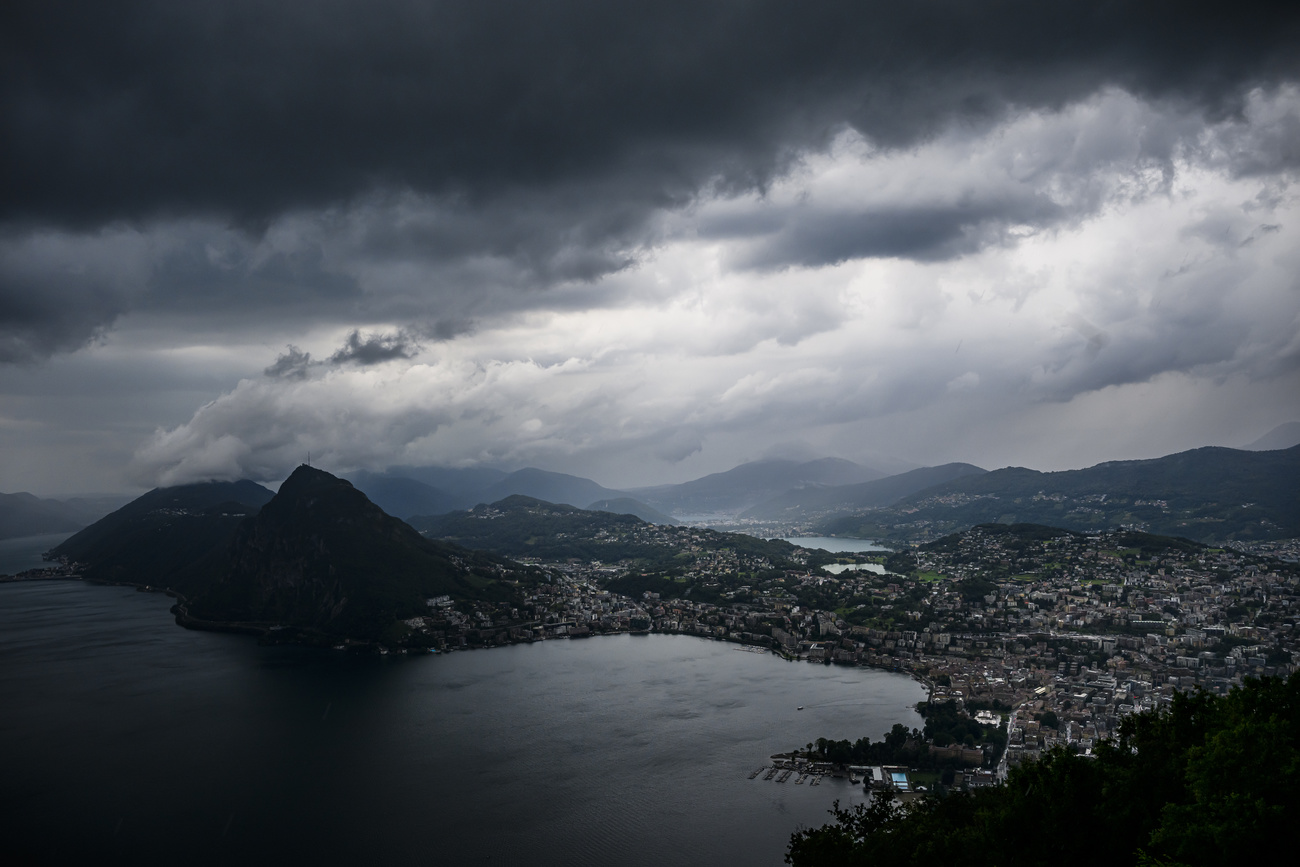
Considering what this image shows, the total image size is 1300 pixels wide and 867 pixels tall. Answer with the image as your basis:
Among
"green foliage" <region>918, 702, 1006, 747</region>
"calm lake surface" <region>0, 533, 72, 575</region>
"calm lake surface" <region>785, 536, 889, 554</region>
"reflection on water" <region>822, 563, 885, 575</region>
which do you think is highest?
"calm lake surface" <region>0, 533, 72, 575</region>

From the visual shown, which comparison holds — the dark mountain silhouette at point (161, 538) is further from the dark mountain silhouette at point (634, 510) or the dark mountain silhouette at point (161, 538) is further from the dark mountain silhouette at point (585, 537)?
the dark mountain silhouette at point (634, 510)

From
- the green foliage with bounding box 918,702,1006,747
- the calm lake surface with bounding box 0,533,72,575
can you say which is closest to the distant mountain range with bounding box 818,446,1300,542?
the green foliage with bounding box 918,702,1006,747

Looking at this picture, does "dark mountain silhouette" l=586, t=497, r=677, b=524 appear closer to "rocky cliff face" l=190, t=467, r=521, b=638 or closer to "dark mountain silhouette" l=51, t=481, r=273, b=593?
"dark mountain silhouette" l=51, t=481, r=273, b=593

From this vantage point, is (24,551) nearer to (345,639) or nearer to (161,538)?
(161,538)

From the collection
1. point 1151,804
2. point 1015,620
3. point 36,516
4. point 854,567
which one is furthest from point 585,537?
point 36,516

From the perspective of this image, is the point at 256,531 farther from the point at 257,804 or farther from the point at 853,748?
the point at 853,748

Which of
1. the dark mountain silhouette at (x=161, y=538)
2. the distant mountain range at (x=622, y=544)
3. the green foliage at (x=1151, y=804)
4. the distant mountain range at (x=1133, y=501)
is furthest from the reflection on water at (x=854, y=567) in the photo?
the dark mountain silhouette at (x=161, y=538)

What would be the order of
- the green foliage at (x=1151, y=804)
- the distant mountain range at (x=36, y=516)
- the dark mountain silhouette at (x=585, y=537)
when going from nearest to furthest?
the green foliage at (x=1151, y=804) < the dark mountain silhouette at (x=585, y=537) < the distant mountain range at (x=36, y=516)
